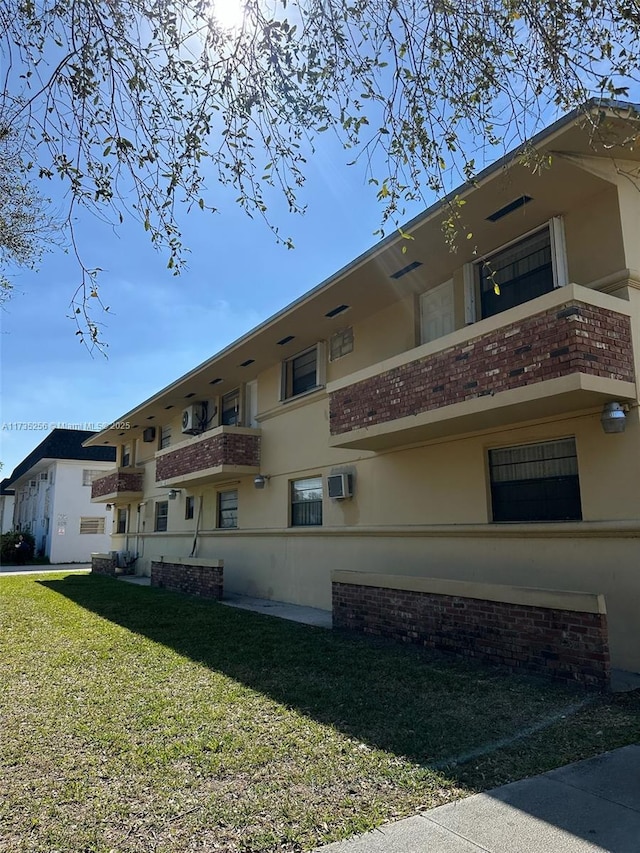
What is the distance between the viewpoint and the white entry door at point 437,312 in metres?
9.21

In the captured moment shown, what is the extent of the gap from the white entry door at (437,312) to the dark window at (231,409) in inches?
261

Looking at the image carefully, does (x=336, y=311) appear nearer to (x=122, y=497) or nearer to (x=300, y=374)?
(x=300, y=374)

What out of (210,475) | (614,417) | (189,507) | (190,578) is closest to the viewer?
(614,417)

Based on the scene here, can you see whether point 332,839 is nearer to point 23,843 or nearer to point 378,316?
point 23,843

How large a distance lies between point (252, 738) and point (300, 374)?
30.0 ft

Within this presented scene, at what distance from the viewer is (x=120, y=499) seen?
71.8 feet

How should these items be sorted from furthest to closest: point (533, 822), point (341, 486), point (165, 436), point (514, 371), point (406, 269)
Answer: point (165, 436)
point (341, 486)
point (406, 269)
point (514, 371)
point (533, 822)

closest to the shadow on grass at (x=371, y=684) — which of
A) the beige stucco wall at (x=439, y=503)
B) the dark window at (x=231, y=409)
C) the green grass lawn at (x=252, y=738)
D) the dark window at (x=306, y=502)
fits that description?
the green grass lawn at (x=252, y=738)

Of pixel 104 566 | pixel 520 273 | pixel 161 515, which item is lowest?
pixel 104 566

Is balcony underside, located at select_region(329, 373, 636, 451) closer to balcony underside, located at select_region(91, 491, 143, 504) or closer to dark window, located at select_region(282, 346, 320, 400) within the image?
dark window, located at select_region(282, 346, 320, 400)

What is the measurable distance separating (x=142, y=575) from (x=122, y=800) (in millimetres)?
18083

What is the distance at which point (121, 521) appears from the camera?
23891 millimetres

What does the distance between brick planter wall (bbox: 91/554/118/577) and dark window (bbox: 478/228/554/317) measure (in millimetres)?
16717

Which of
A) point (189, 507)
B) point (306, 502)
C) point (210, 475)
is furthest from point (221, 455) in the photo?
point (189, 507)
